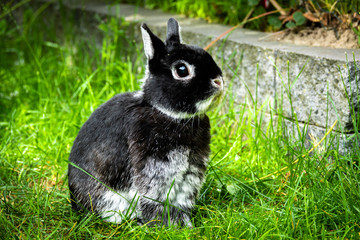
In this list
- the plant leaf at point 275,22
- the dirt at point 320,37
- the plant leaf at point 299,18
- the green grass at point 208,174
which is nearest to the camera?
the green grass at point 208,174

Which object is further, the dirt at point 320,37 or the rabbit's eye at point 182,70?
the dirt at point 320,37

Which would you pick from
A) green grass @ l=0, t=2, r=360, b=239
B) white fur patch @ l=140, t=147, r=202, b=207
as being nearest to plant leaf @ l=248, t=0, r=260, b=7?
green grass @ l=0, t=2, r=360, b=239

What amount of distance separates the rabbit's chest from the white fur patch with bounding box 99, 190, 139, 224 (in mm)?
146

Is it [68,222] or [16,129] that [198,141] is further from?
[16,129]

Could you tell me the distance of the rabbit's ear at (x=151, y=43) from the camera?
2.20 m

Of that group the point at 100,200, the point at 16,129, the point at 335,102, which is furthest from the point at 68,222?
the point at 335,102

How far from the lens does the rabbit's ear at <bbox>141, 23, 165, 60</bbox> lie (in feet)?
7.21

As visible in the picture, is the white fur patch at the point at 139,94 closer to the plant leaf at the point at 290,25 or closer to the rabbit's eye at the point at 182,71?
the rabbit's eye at the point at 182,71

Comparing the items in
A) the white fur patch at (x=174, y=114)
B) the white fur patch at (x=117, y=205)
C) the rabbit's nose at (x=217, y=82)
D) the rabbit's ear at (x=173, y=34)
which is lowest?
the white fur patch at (x=117, y=205)

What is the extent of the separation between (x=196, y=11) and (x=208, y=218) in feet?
8.27

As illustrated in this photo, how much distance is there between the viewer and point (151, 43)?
222 cm

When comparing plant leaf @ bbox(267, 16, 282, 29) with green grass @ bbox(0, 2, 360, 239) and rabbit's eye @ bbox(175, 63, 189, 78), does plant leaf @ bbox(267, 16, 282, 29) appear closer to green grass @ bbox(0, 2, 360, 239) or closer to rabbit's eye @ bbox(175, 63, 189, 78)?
green grass @ bbox(0, 2, 360, 239)

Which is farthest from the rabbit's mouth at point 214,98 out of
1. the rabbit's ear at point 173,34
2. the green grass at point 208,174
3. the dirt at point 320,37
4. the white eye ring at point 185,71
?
the dirt at point 320,37

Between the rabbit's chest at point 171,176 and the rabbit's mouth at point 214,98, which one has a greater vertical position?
the rabbit's mouth at point 214,98
